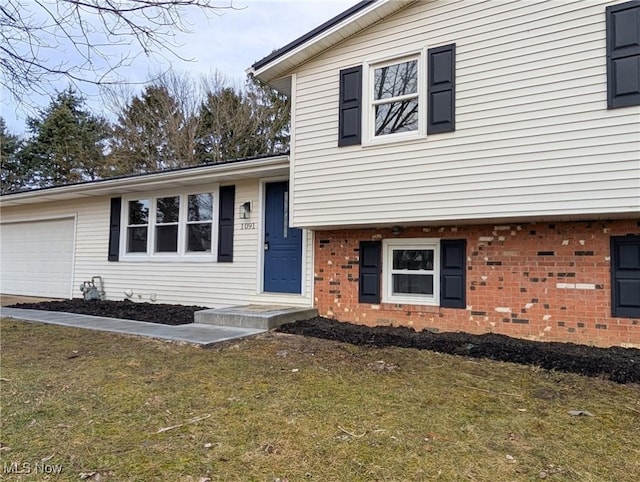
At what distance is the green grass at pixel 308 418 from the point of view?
95.2 inches

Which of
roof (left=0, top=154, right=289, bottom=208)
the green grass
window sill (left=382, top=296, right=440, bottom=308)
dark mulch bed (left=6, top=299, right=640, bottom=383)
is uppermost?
roof (left=0, top=154, right=289, bottom=208)

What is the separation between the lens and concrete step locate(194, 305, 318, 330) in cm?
629

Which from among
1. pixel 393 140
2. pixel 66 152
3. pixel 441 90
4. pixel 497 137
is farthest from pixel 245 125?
pixel 497 137

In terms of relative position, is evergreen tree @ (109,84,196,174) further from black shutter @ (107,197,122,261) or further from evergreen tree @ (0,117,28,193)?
black shutter @ (107,197,122,261)

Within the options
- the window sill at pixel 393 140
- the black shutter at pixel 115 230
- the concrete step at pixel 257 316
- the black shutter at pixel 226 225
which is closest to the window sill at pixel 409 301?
the concrete step at pixel 257 316

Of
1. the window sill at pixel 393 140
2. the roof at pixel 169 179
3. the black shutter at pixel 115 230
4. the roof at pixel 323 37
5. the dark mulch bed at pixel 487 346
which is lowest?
the dark mulch bed at pixel 487 346

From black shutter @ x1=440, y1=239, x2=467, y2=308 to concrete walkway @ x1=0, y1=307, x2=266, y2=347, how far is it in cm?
268

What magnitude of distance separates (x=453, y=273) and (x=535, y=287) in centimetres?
106

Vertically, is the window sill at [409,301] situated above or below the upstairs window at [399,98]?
below

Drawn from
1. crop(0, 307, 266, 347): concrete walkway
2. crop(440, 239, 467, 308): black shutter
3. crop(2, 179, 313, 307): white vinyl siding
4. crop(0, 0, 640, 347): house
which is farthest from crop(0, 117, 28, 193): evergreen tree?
crop(440, 239, 467, 308): black shutter

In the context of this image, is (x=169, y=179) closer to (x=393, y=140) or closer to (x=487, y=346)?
(x=393, y=140)

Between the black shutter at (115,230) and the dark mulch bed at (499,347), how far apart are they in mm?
5537

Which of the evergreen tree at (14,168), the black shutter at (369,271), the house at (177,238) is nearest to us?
the black shutter at (369,271)

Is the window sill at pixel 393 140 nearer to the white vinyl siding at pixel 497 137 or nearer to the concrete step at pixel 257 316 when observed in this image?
the white vinyl siding at pixel 497 137
